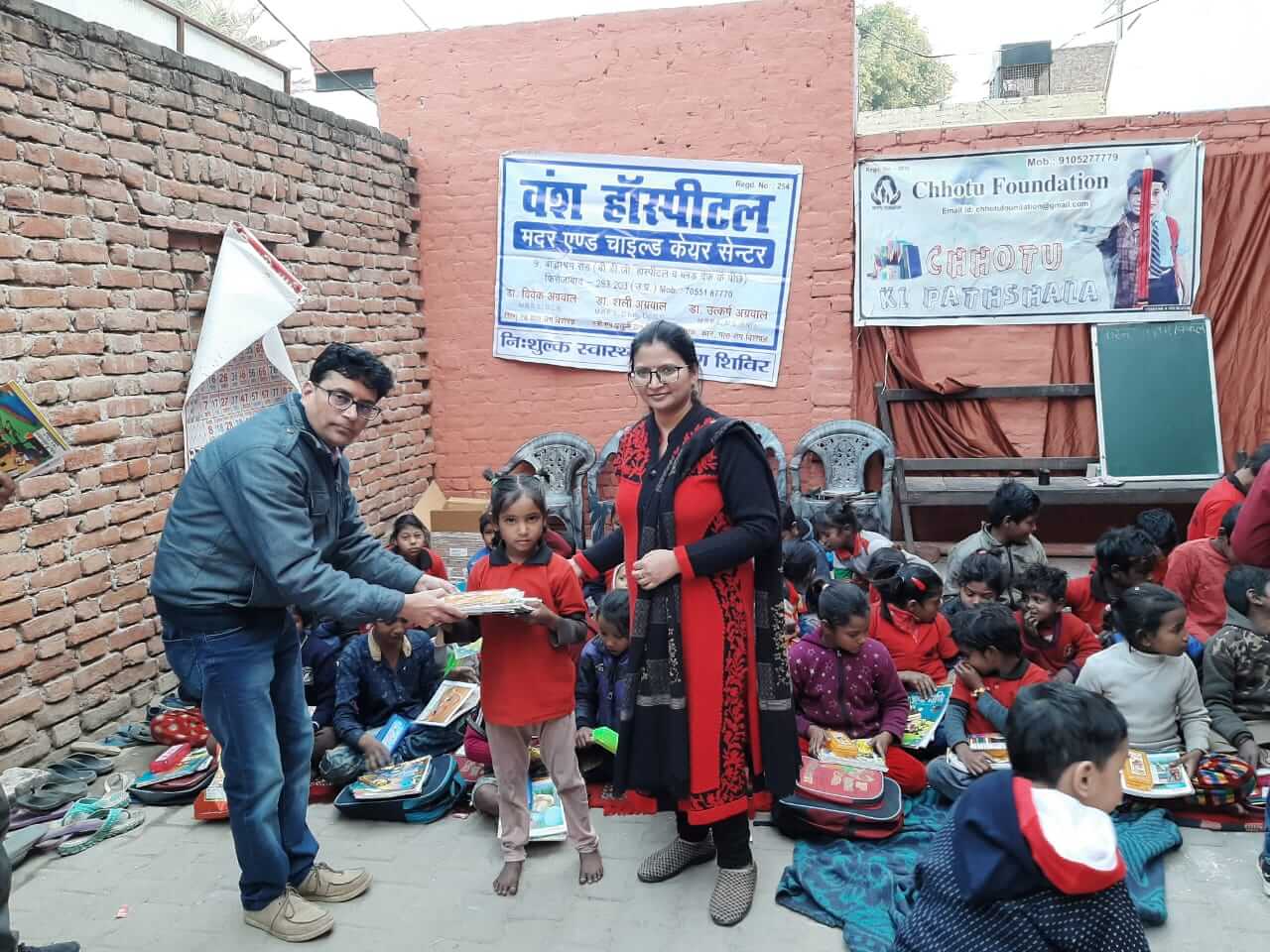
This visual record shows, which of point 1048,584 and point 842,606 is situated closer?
point 842,606

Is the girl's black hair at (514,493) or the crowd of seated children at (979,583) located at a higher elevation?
the girl's black hair at (514,493)

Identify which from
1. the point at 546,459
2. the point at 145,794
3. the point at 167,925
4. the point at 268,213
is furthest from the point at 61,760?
the point at 546,459

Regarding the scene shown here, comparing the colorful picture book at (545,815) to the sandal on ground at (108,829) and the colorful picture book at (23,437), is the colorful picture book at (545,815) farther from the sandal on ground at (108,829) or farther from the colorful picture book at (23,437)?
the colorful picture book at (23,437)

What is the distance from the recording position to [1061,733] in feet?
6.32

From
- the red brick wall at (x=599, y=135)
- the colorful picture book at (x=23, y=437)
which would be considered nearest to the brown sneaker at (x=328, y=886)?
the colorful picture book at (x=23, y=437)

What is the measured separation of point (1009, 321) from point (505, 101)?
14.3 feet

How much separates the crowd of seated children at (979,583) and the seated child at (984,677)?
0.68 metres

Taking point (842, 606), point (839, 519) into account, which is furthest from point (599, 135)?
point (842, 606)

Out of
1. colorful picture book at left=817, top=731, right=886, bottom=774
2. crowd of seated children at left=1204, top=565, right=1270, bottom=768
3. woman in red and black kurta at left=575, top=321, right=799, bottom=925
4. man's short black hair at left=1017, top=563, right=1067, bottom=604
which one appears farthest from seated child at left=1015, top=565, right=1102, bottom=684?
woman in red and black kurta at left=575, top=321, right=799, bottom=925

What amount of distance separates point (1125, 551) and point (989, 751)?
1453mm

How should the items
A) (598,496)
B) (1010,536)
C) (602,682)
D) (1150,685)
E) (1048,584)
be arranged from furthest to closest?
(598,496) → (1010,536) → (1048,584) → (602,682) → (1150,685)

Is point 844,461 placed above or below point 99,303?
below

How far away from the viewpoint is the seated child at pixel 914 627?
14.7ft

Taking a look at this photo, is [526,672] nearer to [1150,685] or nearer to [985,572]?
[1150,685]
